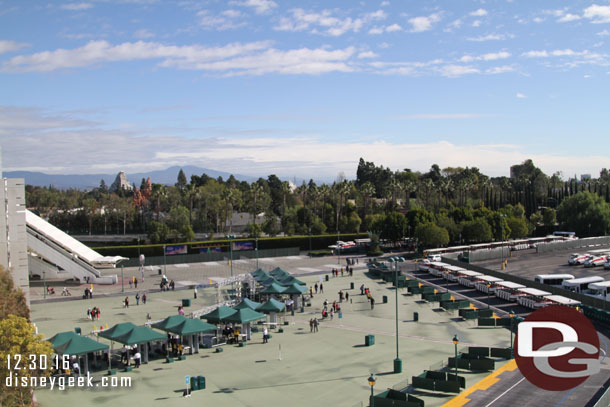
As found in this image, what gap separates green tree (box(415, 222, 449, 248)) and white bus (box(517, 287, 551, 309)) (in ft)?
115

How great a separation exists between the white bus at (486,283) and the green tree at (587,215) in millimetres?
56892

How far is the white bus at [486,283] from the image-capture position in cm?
5438

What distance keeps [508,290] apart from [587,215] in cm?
6083

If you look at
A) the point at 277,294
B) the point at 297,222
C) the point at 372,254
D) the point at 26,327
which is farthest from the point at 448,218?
the point at 26,327

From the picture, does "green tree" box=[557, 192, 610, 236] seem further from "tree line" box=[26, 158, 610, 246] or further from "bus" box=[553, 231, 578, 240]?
"bus" box=[553, 231, 578, 240]

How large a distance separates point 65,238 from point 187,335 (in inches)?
1723

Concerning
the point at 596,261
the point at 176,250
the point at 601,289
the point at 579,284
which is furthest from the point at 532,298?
the point at 176,250

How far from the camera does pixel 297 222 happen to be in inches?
4277

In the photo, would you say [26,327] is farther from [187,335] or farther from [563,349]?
[563,349]

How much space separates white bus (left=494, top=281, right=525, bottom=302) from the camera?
50.7 m

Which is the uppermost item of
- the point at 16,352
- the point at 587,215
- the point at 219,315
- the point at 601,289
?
the point at 587,215

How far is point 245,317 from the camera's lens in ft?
126

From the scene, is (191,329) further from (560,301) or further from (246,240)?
(246,240)

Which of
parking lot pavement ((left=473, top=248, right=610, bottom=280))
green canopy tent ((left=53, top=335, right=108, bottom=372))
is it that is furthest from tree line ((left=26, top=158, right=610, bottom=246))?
green canopy tent ((left=53, top=335, right=108, bottom=372))
